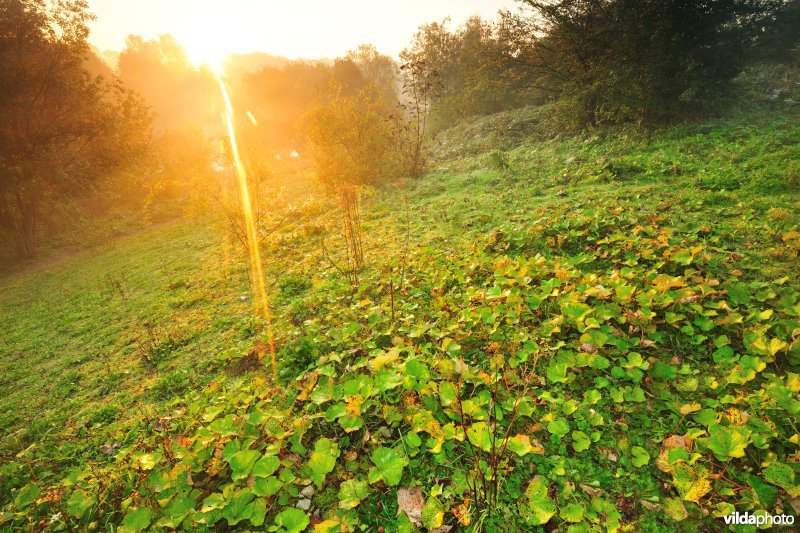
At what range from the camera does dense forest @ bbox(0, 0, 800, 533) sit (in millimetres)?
2021

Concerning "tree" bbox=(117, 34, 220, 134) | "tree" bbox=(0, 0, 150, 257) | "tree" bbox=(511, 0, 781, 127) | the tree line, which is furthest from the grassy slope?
"tree" bbox=(117, 34, 220, 134)

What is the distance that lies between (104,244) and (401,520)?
20.8m

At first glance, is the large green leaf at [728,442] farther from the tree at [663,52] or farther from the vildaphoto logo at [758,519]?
the tree at [663,52]

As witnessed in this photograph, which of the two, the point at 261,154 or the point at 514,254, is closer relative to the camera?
the point at 514,254

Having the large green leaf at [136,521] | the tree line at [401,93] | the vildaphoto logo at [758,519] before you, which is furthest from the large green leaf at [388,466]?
the tree line at [401,93]

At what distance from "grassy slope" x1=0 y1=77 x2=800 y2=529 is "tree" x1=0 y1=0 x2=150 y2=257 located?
8856 mm

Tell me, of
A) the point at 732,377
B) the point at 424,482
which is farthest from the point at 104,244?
the point at 732,377

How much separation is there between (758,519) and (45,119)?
2200 centimetres

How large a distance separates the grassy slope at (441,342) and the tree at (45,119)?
8.86m

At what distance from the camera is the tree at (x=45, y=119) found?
13016 millimetres

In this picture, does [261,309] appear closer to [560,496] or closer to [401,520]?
[401,520]

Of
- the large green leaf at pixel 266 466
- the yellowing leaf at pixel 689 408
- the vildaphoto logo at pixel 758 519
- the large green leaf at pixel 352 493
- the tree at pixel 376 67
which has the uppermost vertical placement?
the tree at pixel 376 67

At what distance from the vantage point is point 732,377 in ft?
7.48

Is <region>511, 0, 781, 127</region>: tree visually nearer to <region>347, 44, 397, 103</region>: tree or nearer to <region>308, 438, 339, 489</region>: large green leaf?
<region>308, 438, 339, 489</region>: large green leaf
